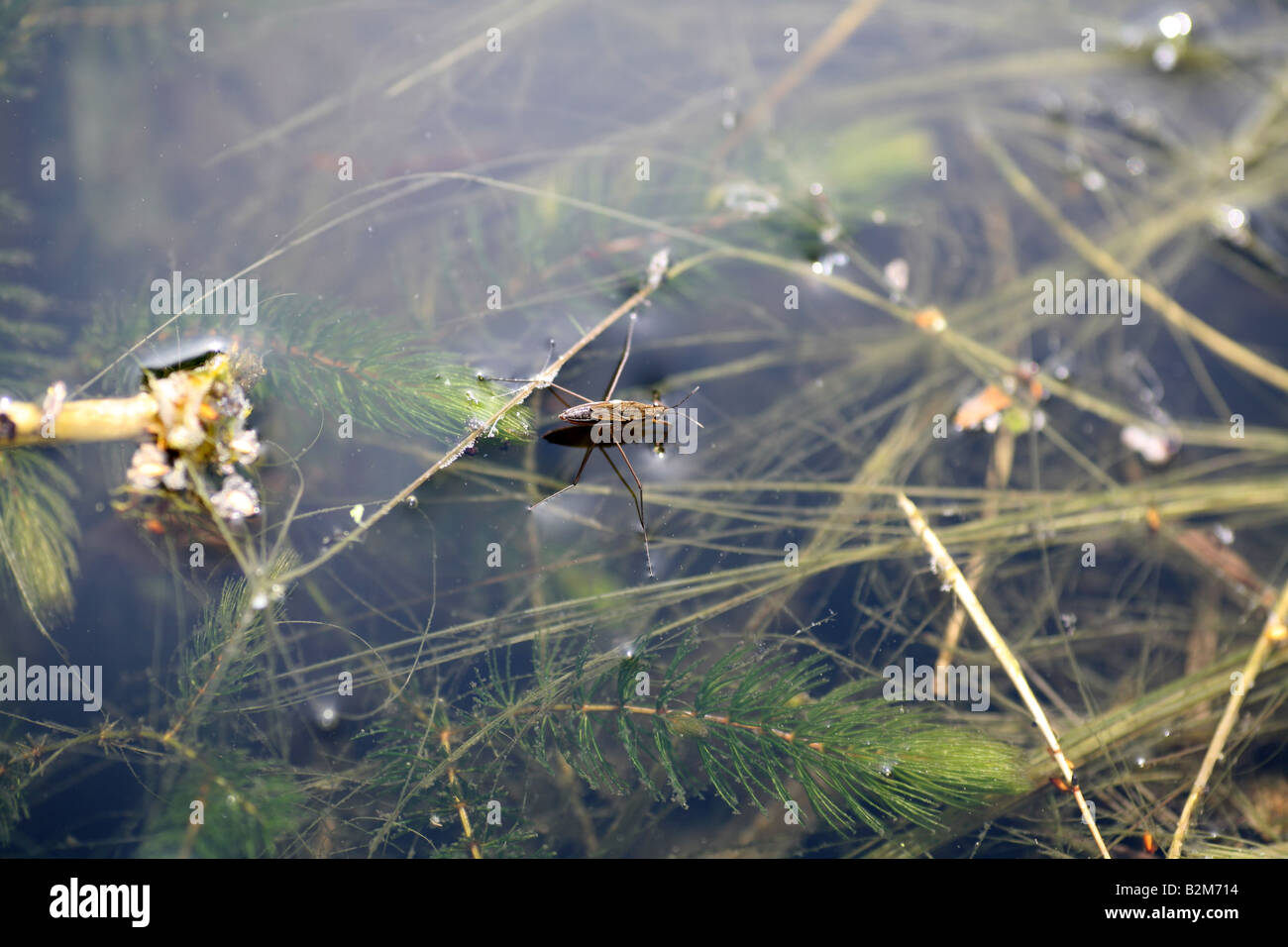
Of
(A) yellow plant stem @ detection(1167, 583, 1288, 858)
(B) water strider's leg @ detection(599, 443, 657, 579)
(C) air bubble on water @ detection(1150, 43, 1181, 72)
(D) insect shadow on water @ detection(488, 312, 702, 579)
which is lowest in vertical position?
(A) yellow plant stem @ detection(1167, 583, 1288, 858)

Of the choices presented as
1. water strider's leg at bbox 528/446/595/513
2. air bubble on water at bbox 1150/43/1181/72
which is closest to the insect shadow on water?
water strider's leg at bbox 528/446/595/513

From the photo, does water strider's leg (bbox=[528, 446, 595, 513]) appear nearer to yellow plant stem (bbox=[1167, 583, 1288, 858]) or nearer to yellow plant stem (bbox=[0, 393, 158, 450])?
yellow plant stem (bbox=[0, 393, 158, 450])

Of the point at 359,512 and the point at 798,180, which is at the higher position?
the point at 798,180

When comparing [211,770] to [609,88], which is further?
[609,88]

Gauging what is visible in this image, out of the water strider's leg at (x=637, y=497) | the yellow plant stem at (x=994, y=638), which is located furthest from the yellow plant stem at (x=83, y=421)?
the yellow plant stem at (x=994, y=638)

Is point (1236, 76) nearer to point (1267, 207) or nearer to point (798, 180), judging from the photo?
point (1267, 207)
